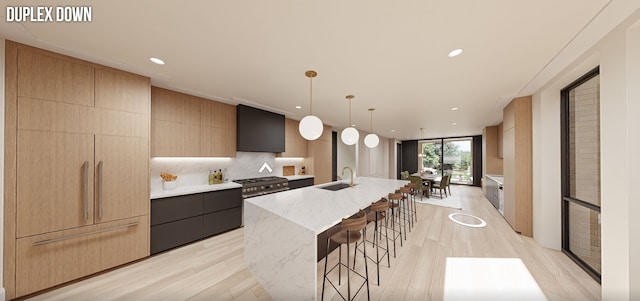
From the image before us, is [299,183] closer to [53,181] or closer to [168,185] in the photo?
[168,185]

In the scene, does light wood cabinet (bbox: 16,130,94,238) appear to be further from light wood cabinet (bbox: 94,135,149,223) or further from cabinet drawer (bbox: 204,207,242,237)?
cabinet drawer (bbox: 204,207,242,237)

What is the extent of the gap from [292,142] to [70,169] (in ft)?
Answer: 11.8

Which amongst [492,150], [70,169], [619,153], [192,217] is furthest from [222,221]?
[492,150]

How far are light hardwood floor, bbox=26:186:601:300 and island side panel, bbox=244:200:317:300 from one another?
0.19 meters

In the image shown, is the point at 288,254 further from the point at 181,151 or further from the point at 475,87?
the point at 475,87

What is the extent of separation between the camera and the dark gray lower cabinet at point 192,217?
2.53 meters

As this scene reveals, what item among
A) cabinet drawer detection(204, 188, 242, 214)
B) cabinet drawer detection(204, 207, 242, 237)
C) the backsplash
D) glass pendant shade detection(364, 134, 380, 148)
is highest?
glass pendant shade detection(364, 134, 380, 148)

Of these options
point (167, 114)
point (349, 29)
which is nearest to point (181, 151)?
point (167, 114)

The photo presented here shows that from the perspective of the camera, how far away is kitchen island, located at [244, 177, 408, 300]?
1.52 metres

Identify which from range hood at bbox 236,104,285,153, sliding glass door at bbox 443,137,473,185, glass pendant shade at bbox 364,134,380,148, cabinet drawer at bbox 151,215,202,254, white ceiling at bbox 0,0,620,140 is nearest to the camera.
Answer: white ceiling at bbox 0,0,620,140

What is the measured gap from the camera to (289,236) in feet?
5.44

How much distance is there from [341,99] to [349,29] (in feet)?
6.25

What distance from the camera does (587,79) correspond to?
88.3 inches

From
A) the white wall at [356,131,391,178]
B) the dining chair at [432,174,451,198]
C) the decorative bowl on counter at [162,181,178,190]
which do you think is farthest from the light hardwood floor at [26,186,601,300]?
the white wall at [356,131,391,178]
